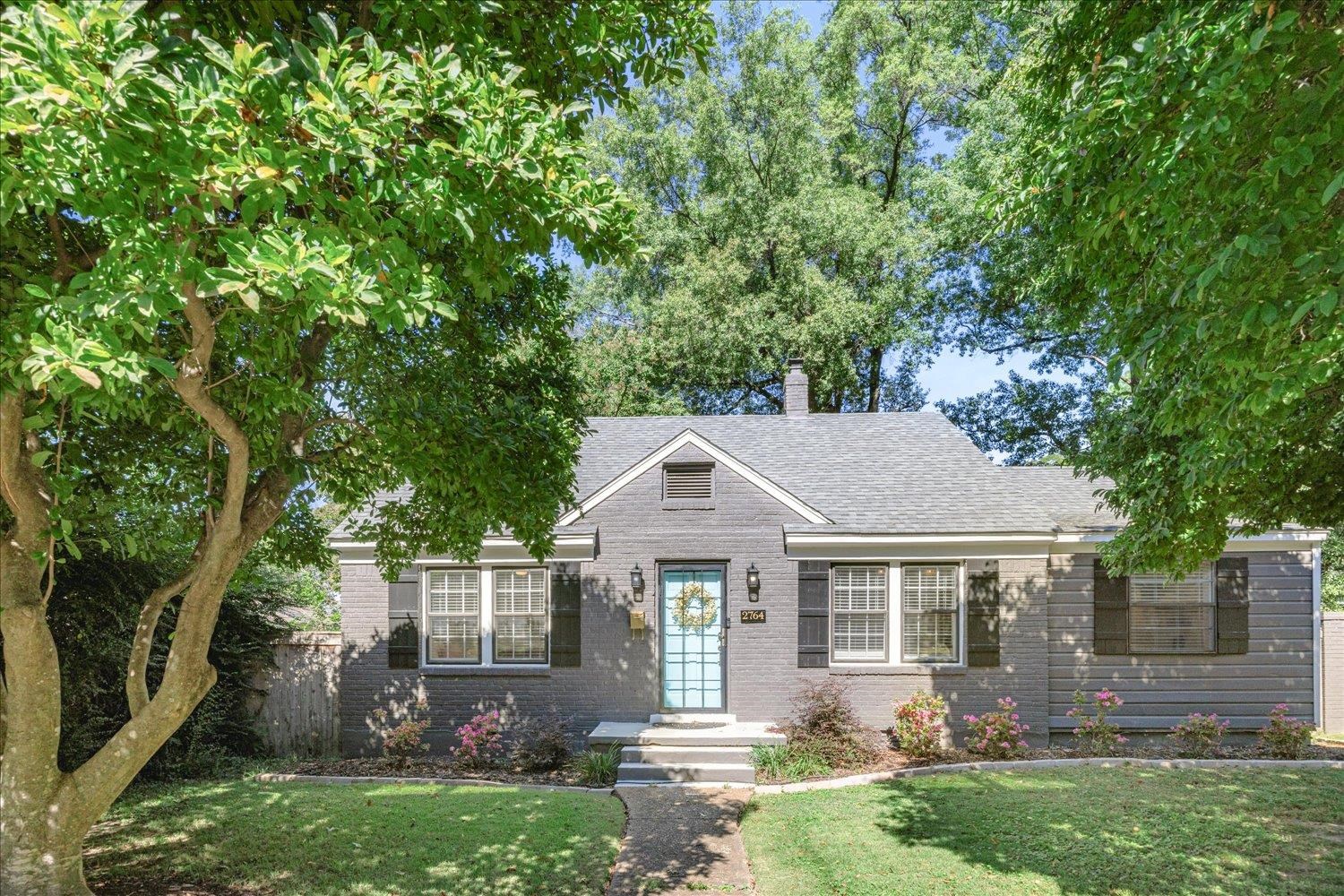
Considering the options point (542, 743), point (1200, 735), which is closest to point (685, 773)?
point (542, 743)

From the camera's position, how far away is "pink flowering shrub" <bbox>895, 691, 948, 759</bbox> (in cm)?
981

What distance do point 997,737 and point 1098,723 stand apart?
1.65m

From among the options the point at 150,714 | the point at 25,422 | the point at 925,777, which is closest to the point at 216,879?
the point at 150,714

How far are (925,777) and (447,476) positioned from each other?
6950 millimetres

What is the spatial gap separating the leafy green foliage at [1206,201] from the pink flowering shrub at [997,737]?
5461 mm

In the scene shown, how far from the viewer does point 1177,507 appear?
231 inches

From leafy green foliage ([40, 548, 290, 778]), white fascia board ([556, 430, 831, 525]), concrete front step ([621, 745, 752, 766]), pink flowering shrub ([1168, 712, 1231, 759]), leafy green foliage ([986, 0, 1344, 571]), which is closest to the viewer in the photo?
leafy green foliage ([986, 0, 1344, 571])

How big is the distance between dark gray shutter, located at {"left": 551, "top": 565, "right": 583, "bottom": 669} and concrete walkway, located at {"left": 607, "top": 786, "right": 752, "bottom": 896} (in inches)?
94.9

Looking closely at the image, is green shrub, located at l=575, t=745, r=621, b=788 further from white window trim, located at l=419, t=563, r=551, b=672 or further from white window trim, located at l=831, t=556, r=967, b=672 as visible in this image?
white window trim, located at l=831, t=556, r=967, b=672

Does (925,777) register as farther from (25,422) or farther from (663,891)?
(25,422)

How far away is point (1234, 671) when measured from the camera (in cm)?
1070

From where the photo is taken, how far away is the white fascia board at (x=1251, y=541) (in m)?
10.5

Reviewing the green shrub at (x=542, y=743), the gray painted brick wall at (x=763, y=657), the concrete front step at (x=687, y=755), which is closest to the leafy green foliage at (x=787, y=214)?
the gray painted brick wall at (x=763, y=657)

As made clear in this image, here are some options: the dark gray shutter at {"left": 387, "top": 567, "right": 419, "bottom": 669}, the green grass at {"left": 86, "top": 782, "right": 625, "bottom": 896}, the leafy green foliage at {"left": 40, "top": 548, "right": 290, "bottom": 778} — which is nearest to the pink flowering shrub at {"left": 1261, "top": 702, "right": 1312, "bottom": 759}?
the green grass at {"left": 86, "top": 782, "right": 625, "bottom": 896}
